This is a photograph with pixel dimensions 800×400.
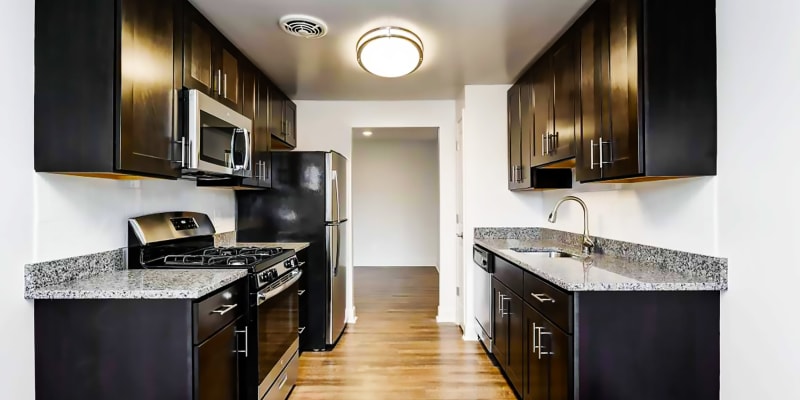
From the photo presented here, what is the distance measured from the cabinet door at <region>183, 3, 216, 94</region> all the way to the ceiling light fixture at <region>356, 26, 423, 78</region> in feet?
2.92

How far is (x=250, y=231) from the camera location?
361 centimetres

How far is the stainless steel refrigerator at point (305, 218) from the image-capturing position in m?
3.59

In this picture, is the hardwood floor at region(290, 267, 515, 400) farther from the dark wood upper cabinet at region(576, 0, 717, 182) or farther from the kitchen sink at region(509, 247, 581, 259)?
the dark wood upper cabinet at region(576, 0, 717, 182)

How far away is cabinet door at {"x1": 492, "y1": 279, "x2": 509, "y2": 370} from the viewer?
294 centimetres

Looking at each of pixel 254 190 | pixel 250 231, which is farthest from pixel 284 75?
pixel 250 231

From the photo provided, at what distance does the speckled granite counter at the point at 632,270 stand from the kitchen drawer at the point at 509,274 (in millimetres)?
59

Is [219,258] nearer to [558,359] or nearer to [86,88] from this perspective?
[86,88]

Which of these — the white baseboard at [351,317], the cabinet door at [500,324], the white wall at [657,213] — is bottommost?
the white baseboard at [351,317]

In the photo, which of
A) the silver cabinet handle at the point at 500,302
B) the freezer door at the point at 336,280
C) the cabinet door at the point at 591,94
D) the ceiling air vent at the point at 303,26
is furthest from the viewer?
the freezer door at the point at 336,280

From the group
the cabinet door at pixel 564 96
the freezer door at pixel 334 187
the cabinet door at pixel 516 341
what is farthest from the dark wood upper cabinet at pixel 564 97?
the freezer door at pixel 334 187

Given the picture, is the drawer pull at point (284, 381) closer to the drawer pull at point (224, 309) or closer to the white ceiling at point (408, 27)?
the drawer pull at point (224, 309)

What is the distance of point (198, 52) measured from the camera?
7.65 ft

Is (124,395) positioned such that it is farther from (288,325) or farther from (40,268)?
(288,325)

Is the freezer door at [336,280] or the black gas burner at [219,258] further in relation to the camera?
the freezer door at [336,280]
